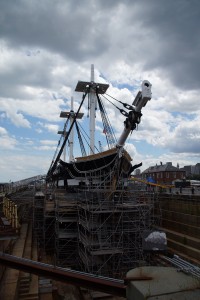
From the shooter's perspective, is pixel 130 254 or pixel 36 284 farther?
pixel 130 254

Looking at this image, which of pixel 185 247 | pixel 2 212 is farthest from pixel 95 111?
pixel 185 247

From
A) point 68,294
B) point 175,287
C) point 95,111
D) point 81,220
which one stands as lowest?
point 68,294

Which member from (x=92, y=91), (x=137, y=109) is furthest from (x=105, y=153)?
(x=92, y=91)

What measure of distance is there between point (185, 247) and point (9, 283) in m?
8.70

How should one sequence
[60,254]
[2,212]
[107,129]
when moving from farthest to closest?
1. [107,129]
2. [2,212]
3. [60,254]

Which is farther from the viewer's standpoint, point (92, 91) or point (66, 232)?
point (92, 91)

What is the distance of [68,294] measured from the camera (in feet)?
42.5

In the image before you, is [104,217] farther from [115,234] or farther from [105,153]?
[105,153]

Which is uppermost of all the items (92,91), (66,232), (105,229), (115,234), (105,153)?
(92,91)

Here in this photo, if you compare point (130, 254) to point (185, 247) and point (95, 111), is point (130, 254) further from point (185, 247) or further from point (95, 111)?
point (95, 111)

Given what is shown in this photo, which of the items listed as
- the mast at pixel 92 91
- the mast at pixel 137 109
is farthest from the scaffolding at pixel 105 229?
the mast at pixel 92 91

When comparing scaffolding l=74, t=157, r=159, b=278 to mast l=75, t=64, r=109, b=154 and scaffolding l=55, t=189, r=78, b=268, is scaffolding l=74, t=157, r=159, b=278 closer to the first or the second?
scaffolding l=55, t=189, r=78, b=268

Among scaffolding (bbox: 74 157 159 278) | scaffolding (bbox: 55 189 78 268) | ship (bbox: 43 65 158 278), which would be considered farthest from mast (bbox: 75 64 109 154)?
scaffolding (bbox: 74 157 159 278)

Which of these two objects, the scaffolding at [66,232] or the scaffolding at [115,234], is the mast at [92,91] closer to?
the scaffolding at [66,232]
